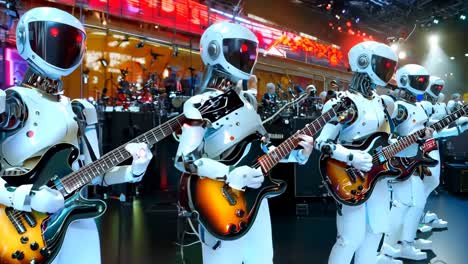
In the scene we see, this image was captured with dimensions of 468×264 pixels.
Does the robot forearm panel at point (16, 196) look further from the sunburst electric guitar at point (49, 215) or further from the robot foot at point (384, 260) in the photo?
the robot foot at point (384, 260)

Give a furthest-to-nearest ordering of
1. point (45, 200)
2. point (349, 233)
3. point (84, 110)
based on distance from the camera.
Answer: point (349, 233)
point (84, 110)
point (45, 200)

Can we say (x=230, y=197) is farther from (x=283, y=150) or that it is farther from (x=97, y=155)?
(x=97, y=155)

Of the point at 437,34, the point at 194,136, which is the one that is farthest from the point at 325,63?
the point at 194,136

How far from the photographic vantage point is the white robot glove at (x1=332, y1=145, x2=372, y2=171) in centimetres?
323

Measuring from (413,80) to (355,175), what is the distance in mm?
2057

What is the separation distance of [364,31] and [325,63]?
1908mm

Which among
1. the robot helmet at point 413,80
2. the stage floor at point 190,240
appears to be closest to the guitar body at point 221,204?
the stage floor at point 190,240

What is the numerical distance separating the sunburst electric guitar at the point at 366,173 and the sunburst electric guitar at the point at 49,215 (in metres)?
1.80

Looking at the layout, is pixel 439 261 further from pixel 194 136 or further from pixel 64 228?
pixel 64 228

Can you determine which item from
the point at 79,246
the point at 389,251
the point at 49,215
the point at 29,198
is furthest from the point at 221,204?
the point at 389,251

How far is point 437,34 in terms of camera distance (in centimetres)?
1550

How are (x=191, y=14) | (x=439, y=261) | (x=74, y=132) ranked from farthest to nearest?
(x=191, y=14) → (x=439, y=261) → (x=74, y=132)

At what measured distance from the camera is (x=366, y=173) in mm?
3490

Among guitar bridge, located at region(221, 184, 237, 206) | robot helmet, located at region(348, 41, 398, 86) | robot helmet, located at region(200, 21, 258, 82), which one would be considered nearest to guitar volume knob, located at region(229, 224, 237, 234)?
guitar bridge, located at region(221, 184, 237, 206)
